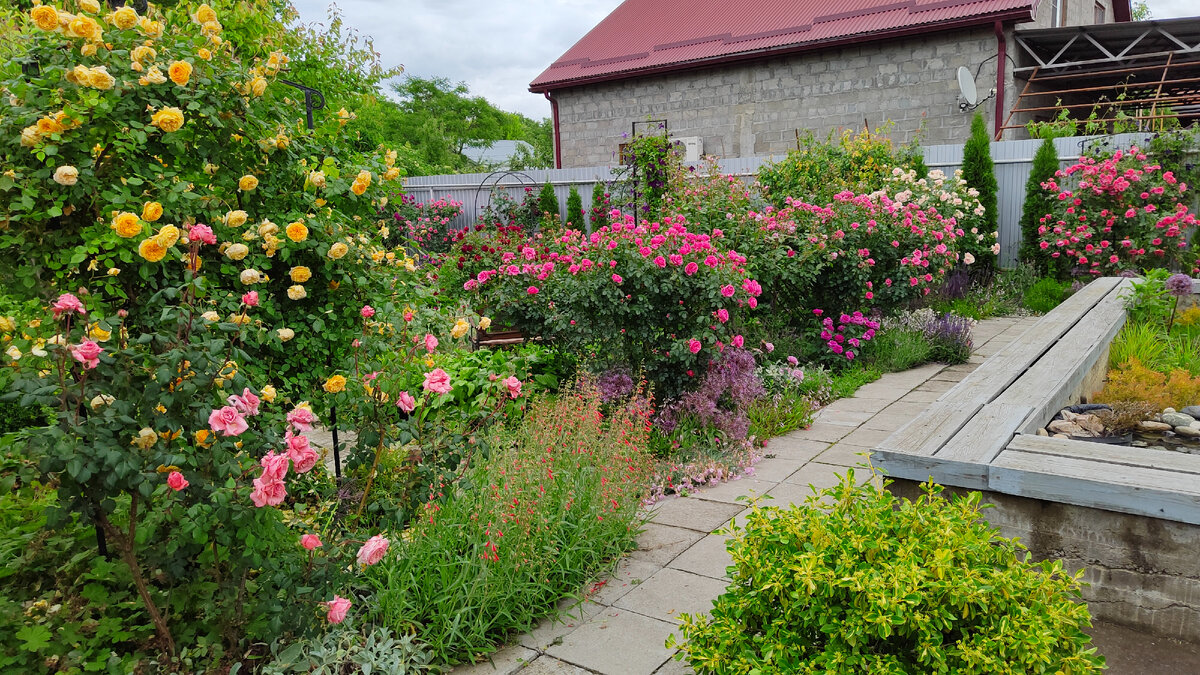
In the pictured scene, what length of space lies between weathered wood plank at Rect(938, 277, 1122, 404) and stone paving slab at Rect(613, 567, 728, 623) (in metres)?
1.33

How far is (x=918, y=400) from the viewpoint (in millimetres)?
5387

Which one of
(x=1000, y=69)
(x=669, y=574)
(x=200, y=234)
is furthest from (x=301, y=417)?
(x=1000, y=69)

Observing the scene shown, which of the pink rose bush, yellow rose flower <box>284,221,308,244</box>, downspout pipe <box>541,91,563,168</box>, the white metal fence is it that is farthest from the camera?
downspout pipe <box>541,91,563,168</box>

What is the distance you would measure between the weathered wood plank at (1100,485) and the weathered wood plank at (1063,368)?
0.45 meters

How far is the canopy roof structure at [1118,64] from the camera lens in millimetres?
11391

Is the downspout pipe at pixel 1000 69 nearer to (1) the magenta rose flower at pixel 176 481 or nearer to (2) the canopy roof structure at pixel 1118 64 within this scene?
(2) the canopy roof structure at pixel 1118 64

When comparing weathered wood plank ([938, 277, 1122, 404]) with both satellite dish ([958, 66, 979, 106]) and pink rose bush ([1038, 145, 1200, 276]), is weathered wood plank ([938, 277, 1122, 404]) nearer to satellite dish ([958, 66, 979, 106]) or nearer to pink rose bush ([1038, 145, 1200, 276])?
pink rose bush ([1038, 145, 1200, 276])

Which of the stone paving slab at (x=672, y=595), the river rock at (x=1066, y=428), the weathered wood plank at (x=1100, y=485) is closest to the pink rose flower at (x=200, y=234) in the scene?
the stone paving slab at (x=672, y=595)

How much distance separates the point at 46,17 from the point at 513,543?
2.00 metres

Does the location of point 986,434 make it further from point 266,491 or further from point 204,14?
point 204,14

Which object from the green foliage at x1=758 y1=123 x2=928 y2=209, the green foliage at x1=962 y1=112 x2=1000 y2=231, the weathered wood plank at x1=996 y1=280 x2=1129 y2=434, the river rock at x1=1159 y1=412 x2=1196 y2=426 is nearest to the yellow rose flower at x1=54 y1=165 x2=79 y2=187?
the weathered wood plank at x1=996 y1=280 x2=1129 y2=434

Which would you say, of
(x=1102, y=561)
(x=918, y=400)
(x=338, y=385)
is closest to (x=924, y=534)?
(x=1102, y=561)

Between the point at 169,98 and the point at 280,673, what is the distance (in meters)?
1.62

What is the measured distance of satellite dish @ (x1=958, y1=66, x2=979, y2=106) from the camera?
11.8m
